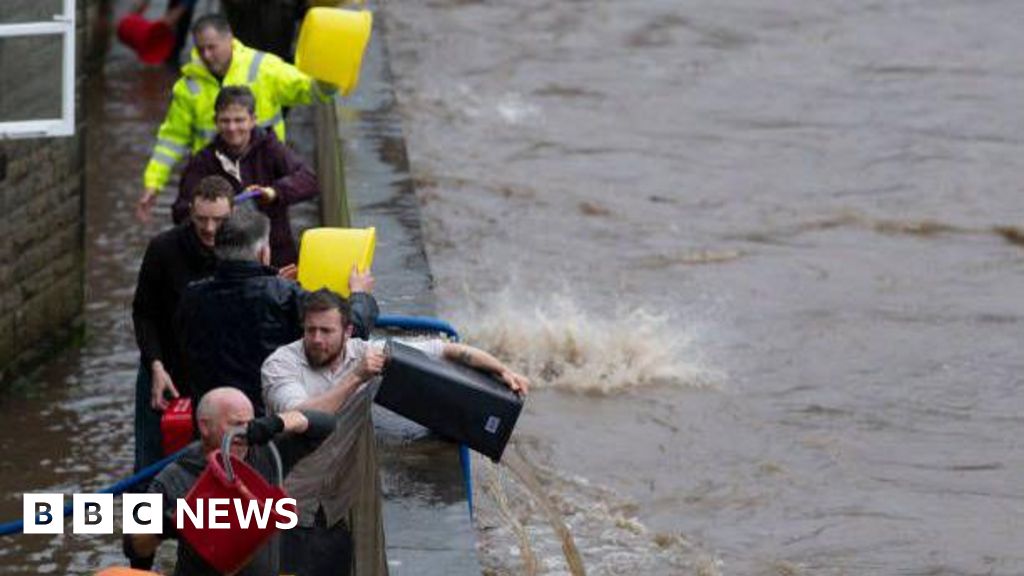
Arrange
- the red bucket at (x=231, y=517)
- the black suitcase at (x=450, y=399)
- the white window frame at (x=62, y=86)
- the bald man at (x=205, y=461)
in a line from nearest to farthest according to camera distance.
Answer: the red bucket at (x=231, y=517) < the bald man at (x=205, y=461) < the black suitcase at (x=450, y=399) < the white window frame at (x=62, y=86)

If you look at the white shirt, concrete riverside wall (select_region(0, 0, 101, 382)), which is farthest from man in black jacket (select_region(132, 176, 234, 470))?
concrete riverside wall (select_region(0, 0, 101, 382))

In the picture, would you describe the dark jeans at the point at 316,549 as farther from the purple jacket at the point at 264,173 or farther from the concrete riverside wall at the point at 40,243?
the concrete riverside wall at the point at 40,243

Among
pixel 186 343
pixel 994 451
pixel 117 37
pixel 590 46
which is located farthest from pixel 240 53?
pixel 590 46

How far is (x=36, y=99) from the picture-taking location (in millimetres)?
10523

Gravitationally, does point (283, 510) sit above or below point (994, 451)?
above

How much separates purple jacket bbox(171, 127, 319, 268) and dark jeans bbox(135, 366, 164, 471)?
0.84 m

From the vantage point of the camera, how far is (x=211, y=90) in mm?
11078

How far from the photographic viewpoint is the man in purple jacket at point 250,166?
9.84 m

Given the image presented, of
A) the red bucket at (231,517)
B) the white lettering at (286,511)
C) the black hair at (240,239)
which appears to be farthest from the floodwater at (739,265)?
the red bucket at (231,517)

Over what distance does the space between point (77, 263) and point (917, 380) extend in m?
4.38

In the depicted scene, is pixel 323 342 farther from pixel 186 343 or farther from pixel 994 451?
pixel 994 451

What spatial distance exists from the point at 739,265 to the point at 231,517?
930 cm

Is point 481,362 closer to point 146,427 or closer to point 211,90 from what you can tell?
point 146,427

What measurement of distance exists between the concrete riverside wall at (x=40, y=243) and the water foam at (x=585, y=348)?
2129 mm
